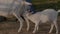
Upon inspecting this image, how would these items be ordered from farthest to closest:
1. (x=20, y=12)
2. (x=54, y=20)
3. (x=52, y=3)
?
1. (x=52, y=3)
2. (x=20, y=12)
3. (x=54, y=20)

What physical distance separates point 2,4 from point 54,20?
1.15m

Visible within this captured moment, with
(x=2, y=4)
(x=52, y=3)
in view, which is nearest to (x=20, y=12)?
(x=2, y=4)

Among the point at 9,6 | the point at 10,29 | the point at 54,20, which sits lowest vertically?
the point at 10,29

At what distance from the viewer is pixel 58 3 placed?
661cm

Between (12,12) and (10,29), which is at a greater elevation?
(12,12)

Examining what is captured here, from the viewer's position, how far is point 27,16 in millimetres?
3818

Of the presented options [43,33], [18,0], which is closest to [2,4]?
[18,0]

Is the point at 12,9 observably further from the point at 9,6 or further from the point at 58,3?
the point at 58,3

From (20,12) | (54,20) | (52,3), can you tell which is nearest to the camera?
(54,20)

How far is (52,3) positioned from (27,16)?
292 cm

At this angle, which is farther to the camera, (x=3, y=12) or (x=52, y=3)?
(x=52, y=3)

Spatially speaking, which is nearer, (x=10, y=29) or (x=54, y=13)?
(x=54, y=13)

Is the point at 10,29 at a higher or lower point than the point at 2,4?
lower

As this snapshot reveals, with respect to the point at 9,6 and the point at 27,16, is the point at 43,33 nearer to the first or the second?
the point at 27,16
